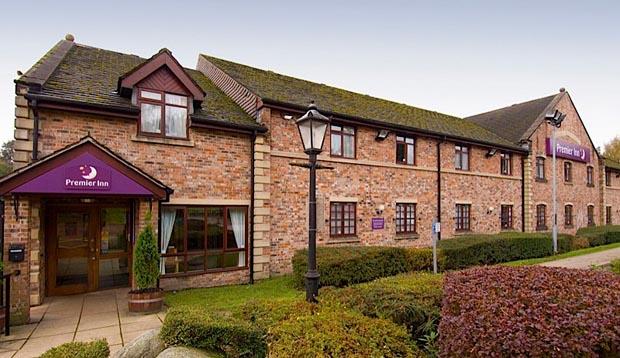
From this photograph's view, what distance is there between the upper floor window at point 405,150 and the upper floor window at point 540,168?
10.7m

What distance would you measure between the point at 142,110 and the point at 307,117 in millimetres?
6469

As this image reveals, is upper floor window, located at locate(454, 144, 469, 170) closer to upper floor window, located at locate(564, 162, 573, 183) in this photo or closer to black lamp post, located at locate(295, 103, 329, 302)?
upper floor window, located at locate(564, 162, 573, 183)

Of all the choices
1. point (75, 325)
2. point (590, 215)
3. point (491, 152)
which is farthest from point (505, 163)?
point (75, 325)

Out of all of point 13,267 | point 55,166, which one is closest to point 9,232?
point 13,267

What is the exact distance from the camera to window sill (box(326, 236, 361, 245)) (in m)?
13.2

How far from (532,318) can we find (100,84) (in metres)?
11.8

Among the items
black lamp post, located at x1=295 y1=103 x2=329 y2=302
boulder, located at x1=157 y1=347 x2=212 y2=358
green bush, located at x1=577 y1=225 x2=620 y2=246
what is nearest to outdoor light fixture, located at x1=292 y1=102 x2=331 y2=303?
black lamp post, located at x1=295 y1=103 x2=329 y2=302

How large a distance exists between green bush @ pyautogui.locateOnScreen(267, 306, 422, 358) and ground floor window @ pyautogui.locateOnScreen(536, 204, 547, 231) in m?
21.4

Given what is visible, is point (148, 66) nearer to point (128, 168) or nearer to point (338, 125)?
point (128, 168)

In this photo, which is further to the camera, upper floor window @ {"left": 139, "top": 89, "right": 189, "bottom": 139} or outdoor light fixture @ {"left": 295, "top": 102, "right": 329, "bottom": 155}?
upper floor window @ {"left": 139, "top": 89, "right": 189, "bottom": 139}

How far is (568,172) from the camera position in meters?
23.8

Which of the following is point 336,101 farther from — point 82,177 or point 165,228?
point 82,177

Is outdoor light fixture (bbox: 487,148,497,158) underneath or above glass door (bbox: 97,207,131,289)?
above

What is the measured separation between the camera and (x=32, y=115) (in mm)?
8578
